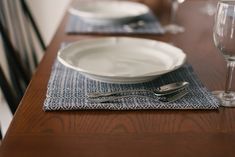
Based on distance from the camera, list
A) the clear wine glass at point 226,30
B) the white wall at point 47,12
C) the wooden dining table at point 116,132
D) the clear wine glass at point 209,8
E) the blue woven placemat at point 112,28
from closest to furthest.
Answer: the wooden dining table at point 116,132 → the clear wine glass at point 226,30 → the blue woven placemat at point 112,28 → the clear wine glass at point 209,8 → the white wall at point 47,12

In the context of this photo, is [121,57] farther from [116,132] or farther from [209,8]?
[209,8]

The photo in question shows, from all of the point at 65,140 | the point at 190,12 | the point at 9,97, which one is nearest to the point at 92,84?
the point at 65,140

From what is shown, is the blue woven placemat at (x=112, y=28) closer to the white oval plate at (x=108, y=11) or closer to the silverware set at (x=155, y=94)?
the white oval plate at (x=108, y=11)

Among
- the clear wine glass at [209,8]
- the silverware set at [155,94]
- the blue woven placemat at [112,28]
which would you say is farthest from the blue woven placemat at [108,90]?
the clear wine glass at [209,8]

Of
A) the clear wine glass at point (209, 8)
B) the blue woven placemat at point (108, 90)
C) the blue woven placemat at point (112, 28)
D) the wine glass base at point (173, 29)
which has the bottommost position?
the clear wine glass at point (209, 8)

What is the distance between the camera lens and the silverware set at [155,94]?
2.60 ft

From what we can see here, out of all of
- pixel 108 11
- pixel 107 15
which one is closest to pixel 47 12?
pixel 108 11

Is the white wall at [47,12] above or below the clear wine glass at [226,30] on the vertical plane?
below

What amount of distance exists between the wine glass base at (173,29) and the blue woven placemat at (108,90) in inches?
16.4

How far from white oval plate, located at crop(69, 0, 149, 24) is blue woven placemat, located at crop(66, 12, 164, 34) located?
24mm

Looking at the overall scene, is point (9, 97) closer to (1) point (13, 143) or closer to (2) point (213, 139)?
(1) point (13, 143)

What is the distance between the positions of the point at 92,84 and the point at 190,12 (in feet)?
2.92

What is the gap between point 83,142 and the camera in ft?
2.14

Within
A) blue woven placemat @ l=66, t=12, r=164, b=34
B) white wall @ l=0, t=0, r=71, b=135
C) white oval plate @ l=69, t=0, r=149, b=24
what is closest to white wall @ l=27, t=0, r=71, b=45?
white wall @ l=0, t=0, r=71, b=135
